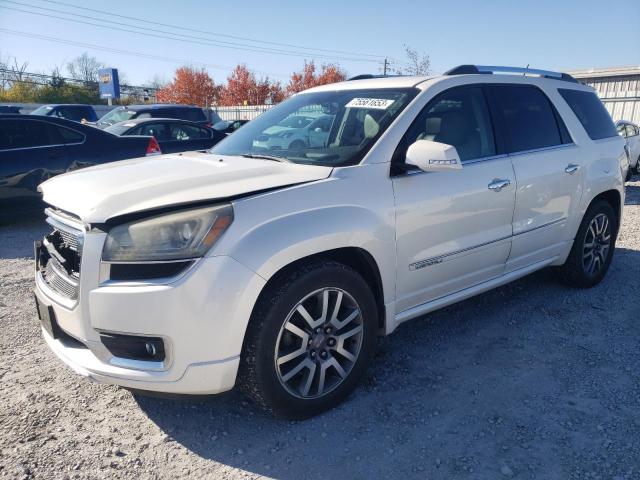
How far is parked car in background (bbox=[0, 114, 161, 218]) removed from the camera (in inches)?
255

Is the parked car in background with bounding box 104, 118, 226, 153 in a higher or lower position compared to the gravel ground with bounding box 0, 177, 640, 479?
higher

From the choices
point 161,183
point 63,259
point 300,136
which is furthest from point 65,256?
point 300,136

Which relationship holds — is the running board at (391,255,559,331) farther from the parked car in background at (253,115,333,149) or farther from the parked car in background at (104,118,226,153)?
the parked car in background at (104,118,226,153)

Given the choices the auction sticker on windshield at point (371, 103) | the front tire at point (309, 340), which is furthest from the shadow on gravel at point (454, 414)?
the auction sticker on windshield at point (371, 103)

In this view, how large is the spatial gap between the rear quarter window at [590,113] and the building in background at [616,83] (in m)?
13.8

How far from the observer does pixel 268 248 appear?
2342 millimetres

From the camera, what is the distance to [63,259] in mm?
2553

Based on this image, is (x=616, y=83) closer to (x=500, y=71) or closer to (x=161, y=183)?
(x=500, y=71)

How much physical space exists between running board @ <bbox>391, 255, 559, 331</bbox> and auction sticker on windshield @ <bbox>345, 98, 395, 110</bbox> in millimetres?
1290

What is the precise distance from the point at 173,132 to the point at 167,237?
853 cm

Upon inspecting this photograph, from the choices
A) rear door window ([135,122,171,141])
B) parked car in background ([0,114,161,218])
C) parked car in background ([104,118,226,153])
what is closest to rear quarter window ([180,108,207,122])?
parked car in background ([104,118,226,153])

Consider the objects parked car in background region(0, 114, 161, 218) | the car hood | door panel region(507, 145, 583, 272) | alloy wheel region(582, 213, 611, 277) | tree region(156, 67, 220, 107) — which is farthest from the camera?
tree region(156, 67, 220, 107)

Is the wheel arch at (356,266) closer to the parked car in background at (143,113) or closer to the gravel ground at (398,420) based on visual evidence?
the gravel ground at (398,420)

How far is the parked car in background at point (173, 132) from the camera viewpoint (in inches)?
386
